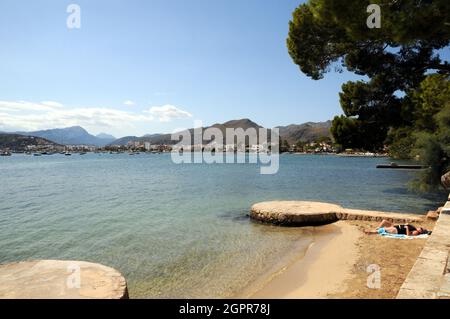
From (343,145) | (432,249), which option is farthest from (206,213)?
(432,249)

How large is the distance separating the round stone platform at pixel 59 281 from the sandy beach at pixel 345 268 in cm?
326

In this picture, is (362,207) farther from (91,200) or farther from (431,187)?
(91,200)

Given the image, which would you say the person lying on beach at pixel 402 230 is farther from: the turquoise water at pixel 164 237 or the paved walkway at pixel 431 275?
the paved walkway at pixel 431 275

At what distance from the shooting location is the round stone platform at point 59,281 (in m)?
5.59

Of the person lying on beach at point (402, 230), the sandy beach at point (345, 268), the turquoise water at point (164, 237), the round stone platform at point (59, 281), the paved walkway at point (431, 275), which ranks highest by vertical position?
the paved walkway at point (431, 275)

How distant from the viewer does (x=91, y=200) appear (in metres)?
24.6

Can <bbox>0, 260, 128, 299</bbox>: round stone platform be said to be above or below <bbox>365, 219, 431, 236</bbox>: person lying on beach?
above

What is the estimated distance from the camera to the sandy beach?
7.32 meters

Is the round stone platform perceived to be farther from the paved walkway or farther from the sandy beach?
the paved walkway

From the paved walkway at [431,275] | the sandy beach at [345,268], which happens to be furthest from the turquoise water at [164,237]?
the paved walkway at [431,275]

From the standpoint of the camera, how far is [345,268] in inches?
349

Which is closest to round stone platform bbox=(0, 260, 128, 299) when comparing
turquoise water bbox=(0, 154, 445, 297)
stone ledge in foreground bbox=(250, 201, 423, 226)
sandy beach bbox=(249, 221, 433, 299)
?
turquoise water bbox=(0, 154, 445, 297)

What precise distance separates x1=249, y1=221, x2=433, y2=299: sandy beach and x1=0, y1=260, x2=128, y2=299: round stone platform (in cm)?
326

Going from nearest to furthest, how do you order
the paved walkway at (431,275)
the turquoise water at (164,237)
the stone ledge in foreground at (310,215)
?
the paved walkway at (431,275)
the turquoise water at (164,237)
the stone ledge in foreground at (310,215)
